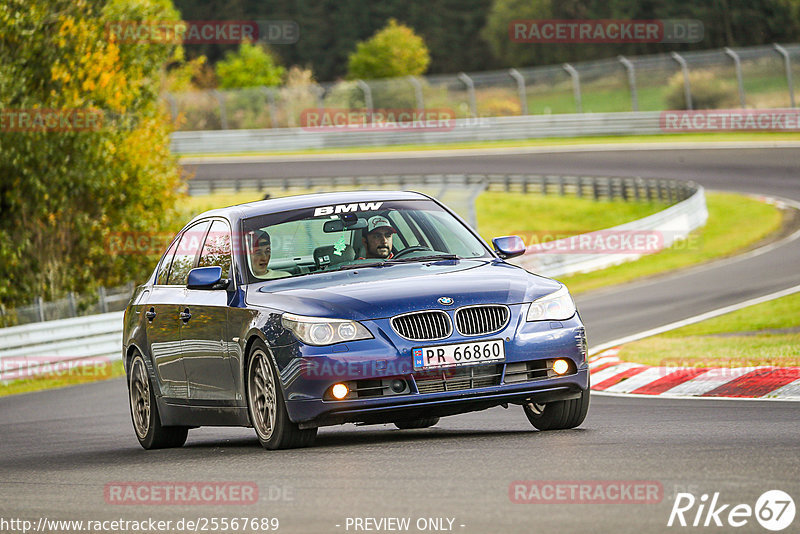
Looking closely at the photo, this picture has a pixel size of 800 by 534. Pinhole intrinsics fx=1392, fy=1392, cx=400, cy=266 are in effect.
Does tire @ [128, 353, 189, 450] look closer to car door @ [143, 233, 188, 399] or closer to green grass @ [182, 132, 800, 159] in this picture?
car door @ [143, 233, 188, 399]

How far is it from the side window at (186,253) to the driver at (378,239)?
1313 mm

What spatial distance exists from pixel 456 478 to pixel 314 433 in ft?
6.47

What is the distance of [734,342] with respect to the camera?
15.8m

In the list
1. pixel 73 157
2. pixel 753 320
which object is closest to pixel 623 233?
pixel 73 157

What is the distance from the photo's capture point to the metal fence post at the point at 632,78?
5075cm

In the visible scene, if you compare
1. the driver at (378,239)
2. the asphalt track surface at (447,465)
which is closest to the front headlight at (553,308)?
the asphalt track surface at (447,465)

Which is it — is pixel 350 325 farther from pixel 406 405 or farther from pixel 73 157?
pixel 73 157

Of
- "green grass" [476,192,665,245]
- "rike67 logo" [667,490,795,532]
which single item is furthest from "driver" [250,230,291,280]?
"green grass" [476,192,665,245]

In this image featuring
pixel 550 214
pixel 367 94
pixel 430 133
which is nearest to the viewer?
pixel 550 214

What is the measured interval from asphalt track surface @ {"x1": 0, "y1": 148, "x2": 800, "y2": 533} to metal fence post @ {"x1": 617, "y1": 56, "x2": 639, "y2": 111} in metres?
39.3

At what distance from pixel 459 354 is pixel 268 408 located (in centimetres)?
125

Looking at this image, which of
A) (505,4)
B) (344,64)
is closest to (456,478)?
(505,4)

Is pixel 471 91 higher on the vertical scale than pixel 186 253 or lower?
lower

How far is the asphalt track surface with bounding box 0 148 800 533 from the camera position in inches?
230
